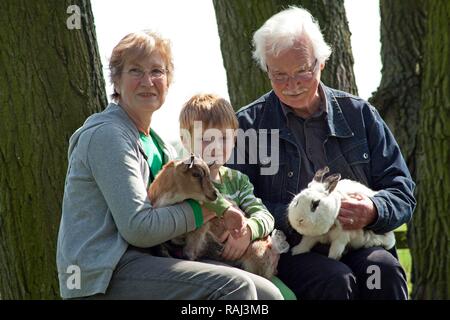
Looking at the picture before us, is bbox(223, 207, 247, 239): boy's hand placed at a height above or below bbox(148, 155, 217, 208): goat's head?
below

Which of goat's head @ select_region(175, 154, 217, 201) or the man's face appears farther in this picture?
the man's face

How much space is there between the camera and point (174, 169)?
Result: 16.5ft

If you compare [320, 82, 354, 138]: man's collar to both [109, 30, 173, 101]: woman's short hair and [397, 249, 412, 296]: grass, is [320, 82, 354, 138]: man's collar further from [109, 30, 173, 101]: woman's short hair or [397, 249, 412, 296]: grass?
[397, 249, 412, 296]: grass

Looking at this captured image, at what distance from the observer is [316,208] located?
212 inches

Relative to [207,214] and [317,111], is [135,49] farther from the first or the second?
[317,111]

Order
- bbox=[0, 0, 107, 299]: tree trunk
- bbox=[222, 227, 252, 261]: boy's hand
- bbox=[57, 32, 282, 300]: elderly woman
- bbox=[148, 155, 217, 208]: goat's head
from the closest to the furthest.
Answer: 1. bbox=[57, 32, 282, 300]: elderly woman
2. bbox=[148, 155, 217, 208]: goat's head
3. bbox=[222, 227, 252, 261]: boy's hand
4. bbox=[0, 0, 107, 299]: tree trunk

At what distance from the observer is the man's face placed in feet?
18.6

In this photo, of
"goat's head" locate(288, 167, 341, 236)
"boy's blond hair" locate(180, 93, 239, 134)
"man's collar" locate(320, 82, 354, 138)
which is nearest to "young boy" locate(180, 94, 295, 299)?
"boy's blond hair" locate(180, 93, 239, 134)

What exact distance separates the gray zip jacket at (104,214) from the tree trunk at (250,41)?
3000 millimetres

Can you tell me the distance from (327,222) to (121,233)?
1.32 metres

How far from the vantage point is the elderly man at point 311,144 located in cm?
555

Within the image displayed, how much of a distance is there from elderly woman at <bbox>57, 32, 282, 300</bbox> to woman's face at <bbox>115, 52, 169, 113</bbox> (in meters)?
0.20
